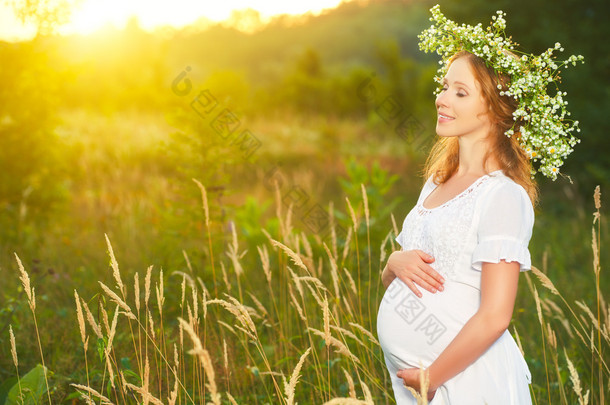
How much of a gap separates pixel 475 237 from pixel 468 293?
199 millimetres

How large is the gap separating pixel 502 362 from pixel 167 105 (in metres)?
19.9

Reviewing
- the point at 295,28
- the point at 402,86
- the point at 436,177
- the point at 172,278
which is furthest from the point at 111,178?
the point at 295,28

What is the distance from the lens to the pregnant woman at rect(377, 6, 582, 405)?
1.71 m

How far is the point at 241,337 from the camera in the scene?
3225 millimetres

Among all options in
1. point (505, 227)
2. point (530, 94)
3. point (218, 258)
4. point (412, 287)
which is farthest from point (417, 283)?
point (218, 258)

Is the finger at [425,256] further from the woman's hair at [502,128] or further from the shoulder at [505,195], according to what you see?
the woman's hair at [502,128]

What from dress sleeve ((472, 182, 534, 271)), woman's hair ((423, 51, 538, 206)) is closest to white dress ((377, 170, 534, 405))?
dress sleeve ((472, 182, 534, 271))

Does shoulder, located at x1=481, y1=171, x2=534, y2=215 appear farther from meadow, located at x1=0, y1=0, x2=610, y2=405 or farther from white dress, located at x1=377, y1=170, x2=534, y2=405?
meadow, located at x1=0, y1=0, x2=610, y2=405

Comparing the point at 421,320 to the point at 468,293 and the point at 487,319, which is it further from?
the point at 487,319

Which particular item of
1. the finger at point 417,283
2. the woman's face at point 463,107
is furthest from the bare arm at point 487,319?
the woman's face at point 463,107

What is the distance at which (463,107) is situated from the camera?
196 centimetres

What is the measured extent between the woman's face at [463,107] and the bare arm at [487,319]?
55cm

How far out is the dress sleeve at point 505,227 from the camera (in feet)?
5.48

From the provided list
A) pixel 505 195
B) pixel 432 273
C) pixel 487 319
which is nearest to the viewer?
pixel 487 319
